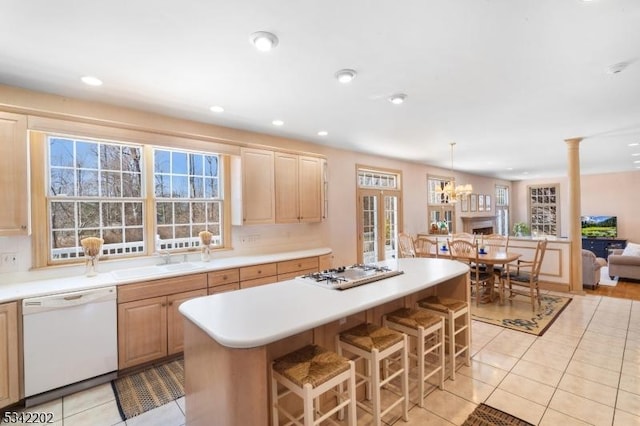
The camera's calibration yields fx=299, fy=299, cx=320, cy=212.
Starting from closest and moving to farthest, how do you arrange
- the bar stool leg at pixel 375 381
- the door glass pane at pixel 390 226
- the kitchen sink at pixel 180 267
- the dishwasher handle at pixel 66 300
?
the bar stool leg at pixel 375 381, the dishwasher handle at pixel 66 300, the kitchen sink at pixel 180 267, the door glass pane at pixel 390 226

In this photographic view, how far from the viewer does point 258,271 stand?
143 inches

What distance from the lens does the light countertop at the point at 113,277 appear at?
2.38m

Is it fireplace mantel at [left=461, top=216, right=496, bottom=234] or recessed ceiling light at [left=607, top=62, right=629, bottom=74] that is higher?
recessed ceiling light at [left=607, top=62, right=629, bottom=74]

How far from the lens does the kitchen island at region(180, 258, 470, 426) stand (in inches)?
56.0

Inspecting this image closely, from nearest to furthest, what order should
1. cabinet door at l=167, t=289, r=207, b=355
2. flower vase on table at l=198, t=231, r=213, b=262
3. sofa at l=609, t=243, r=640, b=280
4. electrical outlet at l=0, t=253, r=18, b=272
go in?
electrical outlet at l=0, t=253, r=18, b=272, cabinet door at l=167, t=289, r=207, b=355, flower vase on table at l=198, t=231, r=213, b=262, sofa at l=609, t=243, r=640, b=280

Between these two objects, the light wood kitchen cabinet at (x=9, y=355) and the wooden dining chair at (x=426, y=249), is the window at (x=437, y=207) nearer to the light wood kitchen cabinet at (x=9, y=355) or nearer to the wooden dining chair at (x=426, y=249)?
the wooden dining chair at (x=426, y=249)

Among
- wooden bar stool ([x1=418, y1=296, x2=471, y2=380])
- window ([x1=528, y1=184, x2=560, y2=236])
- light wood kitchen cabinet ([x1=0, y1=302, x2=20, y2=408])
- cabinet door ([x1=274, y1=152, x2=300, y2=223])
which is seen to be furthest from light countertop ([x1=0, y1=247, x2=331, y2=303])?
window ([x1=528, y1=184, x2=560, y2=236])

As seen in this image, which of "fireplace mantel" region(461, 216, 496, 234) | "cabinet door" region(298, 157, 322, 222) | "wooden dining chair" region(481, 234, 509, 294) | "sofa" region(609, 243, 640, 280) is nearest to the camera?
"cabinet door" region(298, 157, 322, 222)

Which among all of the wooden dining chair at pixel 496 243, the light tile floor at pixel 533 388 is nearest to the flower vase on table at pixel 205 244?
the light tile floor at pixel 533 388

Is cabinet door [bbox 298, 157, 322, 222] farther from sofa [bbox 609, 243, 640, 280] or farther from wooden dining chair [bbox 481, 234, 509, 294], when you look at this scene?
sofa [bbox 609, 243, 640, 280]

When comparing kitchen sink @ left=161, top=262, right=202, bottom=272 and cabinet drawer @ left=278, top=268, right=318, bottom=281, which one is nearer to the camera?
kitchen sink @ left=161, top=262, right=202, bottom=272

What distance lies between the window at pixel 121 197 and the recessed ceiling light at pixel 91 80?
633 mm

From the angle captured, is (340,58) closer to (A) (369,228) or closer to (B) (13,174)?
(B) (13,174)

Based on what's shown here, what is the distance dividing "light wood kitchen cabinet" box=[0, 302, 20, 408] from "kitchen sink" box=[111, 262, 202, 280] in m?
0.73
